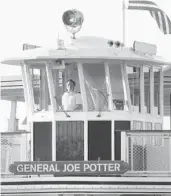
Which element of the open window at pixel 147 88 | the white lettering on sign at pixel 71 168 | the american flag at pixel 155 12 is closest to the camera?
the white lettering on sign at pixel 71 168

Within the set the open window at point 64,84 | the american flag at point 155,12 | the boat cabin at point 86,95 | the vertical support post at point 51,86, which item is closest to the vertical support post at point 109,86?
the boat cabin at point 86,95

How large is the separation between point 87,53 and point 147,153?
2.80 m

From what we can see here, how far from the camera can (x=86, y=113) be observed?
2547cm

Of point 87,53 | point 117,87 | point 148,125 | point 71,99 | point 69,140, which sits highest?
point 87,53

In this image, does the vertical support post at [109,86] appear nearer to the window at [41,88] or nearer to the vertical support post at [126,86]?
the vertical support post at [126,86]

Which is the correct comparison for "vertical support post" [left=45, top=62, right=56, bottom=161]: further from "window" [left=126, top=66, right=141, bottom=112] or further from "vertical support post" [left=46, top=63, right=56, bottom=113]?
"window" [left=126, top=66, right=141, bottom=112]

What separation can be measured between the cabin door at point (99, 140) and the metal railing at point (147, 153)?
74cm

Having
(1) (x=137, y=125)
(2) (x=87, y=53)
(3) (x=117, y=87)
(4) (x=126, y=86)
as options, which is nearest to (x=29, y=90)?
(2) (x=87, y=53)

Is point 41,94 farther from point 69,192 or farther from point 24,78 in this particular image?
point 69,192

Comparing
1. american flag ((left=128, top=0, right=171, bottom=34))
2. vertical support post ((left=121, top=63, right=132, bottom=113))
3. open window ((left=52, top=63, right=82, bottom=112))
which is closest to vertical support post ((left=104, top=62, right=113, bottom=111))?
vertical support post ((left=121, top=63, right=132, bottom=113))

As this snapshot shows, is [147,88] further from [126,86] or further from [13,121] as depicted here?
[13,121]

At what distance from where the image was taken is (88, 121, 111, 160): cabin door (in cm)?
2545

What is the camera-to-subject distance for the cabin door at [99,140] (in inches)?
1002

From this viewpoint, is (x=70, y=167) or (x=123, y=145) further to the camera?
(x=123, y=145)
